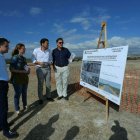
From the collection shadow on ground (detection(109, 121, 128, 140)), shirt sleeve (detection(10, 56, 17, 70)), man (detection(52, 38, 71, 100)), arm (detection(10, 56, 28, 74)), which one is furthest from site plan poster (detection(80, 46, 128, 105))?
shirt sleeve (detection(10, 56, 17, 70))

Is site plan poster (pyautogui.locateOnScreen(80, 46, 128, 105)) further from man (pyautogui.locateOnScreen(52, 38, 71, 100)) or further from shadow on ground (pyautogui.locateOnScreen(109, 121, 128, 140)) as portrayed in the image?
man (pyautogui.locateOnScreen(52, 38, 71, 100))

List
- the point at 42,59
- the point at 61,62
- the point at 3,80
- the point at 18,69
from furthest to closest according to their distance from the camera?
the point at 61,62, the point at 42,59, the point at 18,69, the point at 3,80

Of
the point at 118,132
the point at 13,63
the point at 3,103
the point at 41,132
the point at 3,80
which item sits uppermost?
the point at 13,63

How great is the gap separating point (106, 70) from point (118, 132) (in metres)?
1.73

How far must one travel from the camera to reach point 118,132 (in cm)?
515

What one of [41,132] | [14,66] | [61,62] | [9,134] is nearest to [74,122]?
[41,132]

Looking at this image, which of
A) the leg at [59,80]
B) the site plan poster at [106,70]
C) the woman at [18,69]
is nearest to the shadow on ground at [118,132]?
the site plan poster at [106,70]

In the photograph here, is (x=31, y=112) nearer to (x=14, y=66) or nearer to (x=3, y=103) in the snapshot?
(x=14, y=66)

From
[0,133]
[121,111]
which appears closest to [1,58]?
[0,133]

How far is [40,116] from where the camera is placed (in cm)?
637

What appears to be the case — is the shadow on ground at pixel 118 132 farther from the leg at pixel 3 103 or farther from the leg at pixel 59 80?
the leg at pixel 59 80

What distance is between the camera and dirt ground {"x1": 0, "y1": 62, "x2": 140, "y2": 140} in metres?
5.08

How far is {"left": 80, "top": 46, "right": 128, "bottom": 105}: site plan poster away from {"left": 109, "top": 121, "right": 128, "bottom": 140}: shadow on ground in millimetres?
576

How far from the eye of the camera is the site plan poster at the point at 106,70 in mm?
5416
